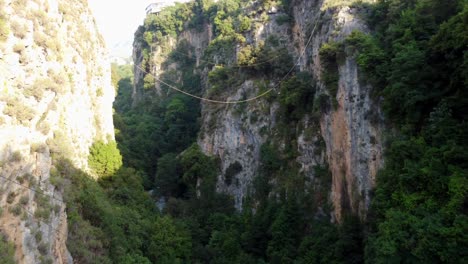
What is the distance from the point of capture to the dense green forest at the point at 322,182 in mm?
19125

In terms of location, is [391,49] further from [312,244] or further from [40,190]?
[40,190]

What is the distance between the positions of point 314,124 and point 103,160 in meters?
16.9

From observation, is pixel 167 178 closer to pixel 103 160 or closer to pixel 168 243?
pixel 103 160

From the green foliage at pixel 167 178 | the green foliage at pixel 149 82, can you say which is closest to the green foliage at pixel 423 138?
the green foliage at pixel 167 178

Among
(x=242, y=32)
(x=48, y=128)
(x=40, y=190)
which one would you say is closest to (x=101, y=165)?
(x=48, y=128)

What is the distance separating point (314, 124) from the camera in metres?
33.6

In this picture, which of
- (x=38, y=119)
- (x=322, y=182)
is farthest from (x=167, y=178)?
(x=38, y=119)

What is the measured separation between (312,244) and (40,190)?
17.3 m

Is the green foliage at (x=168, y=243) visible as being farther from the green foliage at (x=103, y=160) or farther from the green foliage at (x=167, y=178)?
the green foliage at (x=167, y=178)

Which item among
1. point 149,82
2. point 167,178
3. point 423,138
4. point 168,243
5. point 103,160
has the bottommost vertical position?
point 168,243

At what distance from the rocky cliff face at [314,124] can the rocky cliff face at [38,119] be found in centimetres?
1557

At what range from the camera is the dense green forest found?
753 inches

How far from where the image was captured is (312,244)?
92.6ft

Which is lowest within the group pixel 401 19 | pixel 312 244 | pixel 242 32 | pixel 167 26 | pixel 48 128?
pixel 312 244
